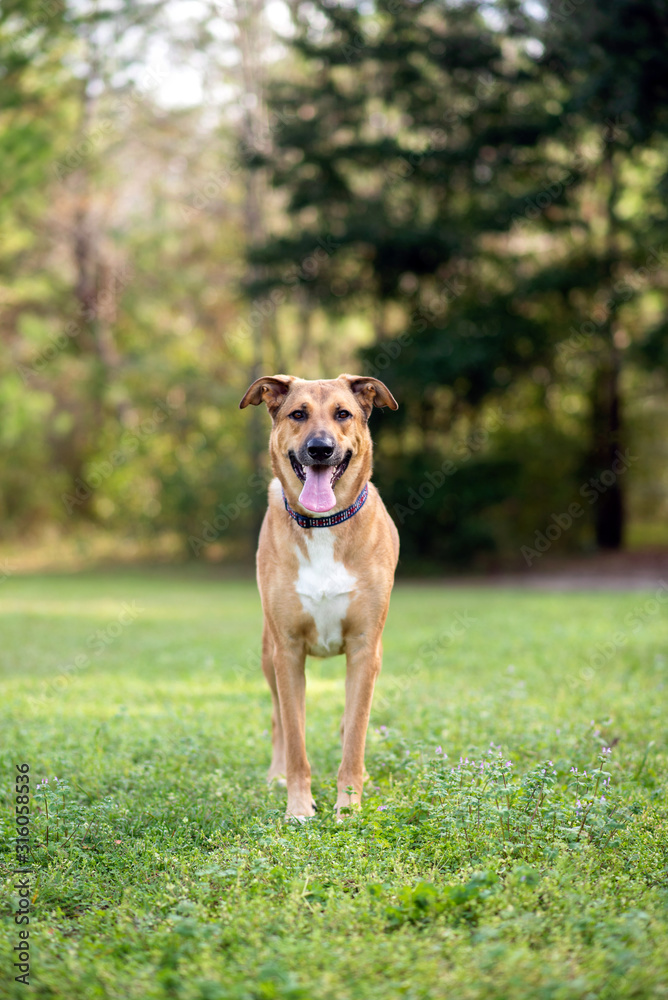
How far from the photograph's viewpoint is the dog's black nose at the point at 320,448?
169 inches

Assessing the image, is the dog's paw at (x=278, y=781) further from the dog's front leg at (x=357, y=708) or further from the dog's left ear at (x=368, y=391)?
the dog's left ear at (x=368, y=391)

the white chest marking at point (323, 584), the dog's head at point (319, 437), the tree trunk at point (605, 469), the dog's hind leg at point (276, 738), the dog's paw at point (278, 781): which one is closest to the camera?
the dog's head at point (319, 437)

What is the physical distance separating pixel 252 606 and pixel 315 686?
6910mm

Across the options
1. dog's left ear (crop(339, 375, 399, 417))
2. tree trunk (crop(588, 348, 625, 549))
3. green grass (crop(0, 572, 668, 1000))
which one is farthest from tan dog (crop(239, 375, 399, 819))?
tree trunk (crop(588, 348, 625, 549))

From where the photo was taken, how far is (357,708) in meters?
4.57

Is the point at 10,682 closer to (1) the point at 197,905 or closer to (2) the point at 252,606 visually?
(1) the point at 197,905

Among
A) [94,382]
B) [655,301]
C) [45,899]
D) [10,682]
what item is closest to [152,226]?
[94,382]

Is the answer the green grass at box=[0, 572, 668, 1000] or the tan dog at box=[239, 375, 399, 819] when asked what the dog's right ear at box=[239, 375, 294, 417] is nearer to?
the tan dog at box=[239, 375, 399, 819]

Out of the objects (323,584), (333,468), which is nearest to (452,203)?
(333,468)

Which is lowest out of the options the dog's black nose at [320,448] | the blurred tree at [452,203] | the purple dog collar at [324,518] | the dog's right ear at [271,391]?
the purple dog collar at [324,518]

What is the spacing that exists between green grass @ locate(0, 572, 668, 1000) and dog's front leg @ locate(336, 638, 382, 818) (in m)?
0.18

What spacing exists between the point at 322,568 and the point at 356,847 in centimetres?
134

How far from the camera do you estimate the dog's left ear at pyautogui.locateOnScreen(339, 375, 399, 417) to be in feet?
15.8

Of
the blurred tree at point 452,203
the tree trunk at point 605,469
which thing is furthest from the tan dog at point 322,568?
the tree trunk at point 605,469
